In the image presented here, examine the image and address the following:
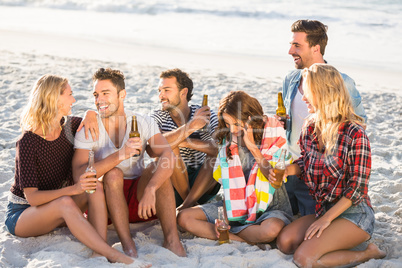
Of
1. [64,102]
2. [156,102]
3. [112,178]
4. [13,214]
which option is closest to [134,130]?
[112,178]

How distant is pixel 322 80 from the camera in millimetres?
3418

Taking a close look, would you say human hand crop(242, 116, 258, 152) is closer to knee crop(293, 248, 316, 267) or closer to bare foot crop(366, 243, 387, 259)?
knee crop(293, 248, 316, 267)

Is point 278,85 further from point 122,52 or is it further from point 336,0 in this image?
point 336,0

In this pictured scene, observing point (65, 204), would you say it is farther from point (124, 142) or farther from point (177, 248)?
point (177, 248)

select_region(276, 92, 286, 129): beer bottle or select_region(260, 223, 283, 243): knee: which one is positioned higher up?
select_region(276, 92, 286, 129): beer bottle

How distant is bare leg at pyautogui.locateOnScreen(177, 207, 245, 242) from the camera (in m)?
3.87

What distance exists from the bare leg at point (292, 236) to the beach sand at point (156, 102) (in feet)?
0.22

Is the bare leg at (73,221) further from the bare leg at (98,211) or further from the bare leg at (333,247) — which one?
the bare leg at (333,247)

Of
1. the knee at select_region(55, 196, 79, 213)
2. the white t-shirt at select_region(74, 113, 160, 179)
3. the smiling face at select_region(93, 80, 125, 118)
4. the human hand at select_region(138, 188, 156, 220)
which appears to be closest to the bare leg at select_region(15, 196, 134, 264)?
the knee at select_region(55, 196, 79, 213)

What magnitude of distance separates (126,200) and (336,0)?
18.0 m

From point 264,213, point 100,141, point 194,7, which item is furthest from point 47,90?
point 194,7

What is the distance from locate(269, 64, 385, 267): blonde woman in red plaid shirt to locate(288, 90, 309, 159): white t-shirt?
768 millimetres

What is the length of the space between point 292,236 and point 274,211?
297 millimetres

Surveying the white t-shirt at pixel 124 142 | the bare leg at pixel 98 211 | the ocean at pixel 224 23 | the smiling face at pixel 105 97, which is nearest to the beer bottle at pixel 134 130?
the white t-shirt at pixel 124 142
